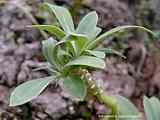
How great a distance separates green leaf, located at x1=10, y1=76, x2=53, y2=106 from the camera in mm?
912

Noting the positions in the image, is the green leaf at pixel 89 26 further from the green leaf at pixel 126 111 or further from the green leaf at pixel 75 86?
the green leaf at pixel 126 111

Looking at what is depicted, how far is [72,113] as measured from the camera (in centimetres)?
150

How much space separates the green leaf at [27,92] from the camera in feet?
2.99

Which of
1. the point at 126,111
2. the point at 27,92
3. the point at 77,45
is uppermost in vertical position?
the point at 77,45

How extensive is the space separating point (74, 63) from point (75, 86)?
0.07 metres

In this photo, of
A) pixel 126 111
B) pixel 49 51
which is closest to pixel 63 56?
pixel 49 51

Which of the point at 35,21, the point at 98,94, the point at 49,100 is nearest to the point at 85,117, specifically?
the point at 49,100

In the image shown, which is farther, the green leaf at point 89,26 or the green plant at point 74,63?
the green leaf at point 89,26

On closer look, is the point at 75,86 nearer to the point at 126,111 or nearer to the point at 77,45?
the point at 77,45

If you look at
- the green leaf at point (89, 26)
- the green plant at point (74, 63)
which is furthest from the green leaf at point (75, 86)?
the green leaf at point (89, 26)

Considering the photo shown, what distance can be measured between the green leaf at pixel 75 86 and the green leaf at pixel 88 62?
5cm

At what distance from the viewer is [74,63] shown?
0.91 m

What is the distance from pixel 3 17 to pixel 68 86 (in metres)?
1.09

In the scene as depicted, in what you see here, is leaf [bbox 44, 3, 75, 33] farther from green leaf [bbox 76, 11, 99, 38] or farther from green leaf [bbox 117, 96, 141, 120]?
green leaf [bbox 117, 96, 141, 120]
